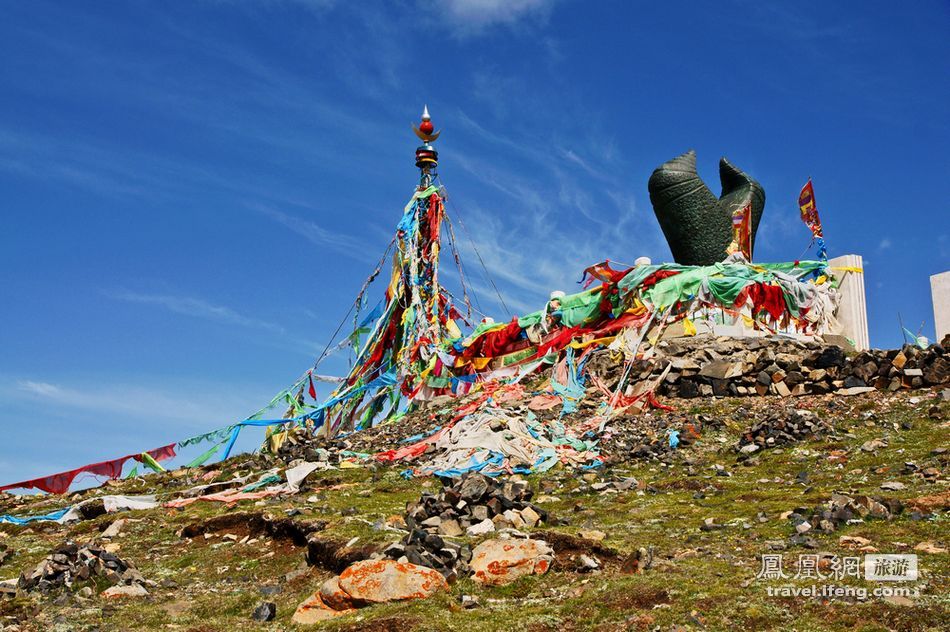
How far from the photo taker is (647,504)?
13703 millimetres

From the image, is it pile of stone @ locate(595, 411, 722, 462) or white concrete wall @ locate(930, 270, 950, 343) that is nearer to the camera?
pile of stone @ locate(595, 411, 722, 462)

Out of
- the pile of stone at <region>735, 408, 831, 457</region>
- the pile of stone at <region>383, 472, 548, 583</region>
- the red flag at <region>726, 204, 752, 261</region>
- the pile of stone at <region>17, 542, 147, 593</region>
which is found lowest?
the pile of stone at <region>17, 542, 147, 593</region>

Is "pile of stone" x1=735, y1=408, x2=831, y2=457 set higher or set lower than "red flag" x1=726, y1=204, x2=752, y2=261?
lower

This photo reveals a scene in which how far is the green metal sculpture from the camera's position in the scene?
97.5ft

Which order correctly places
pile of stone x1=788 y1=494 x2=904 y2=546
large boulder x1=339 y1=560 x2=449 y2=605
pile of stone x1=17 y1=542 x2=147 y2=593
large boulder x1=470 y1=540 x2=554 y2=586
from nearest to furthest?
large boulder x1=339 y1=560 x2=449 y2=605 < large boulder x1=470 y1=540 x2=554 y2=586 < pile of stone x1=788 y1=494 x2=904 y2=546 < pile of stone x1=17 y1=542 x2=147 y2=593

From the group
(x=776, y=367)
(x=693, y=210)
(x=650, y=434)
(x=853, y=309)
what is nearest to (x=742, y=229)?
(x=693, y=210)

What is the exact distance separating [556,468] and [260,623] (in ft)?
28.3

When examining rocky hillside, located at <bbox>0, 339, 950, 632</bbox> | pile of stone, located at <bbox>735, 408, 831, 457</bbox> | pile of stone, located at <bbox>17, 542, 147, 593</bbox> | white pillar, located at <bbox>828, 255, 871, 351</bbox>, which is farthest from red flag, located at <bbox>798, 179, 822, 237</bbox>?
pile of stone, located at <bbox>17, 542, 147, 593</bbox>

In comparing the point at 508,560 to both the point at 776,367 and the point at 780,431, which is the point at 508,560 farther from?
the point at 776,367

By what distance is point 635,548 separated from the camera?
10703 millimetres

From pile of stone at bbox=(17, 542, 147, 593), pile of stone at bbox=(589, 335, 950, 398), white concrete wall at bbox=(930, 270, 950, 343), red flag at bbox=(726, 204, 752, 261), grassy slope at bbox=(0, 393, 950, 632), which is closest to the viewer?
grassy slope at bbox=(0, 393, 950, 632)

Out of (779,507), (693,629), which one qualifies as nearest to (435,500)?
(779,507)

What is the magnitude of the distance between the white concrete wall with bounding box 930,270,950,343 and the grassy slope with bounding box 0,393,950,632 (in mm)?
7545

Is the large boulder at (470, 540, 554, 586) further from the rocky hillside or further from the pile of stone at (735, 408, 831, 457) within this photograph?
the pile of stone at (735, 408, 831, 457)
